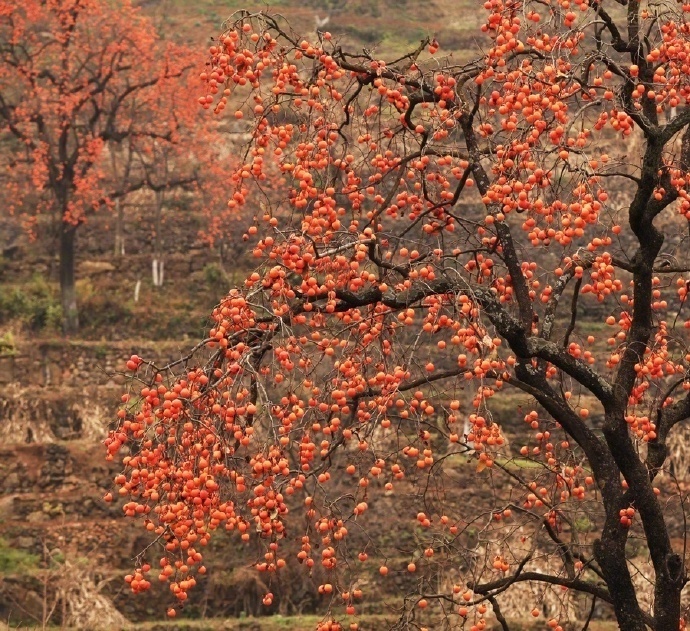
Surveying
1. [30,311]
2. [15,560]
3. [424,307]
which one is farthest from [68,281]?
[424,307]

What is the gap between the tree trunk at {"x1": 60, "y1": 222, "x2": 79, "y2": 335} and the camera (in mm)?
29141

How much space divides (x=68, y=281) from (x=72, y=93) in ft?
16.2

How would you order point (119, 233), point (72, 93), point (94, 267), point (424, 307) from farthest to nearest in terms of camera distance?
1. point (119, 233)
2. point (94, 267)
3. point (72, 93)
4. point (424, 307)

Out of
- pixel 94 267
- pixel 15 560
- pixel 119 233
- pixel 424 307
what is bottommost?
pixel 15 560

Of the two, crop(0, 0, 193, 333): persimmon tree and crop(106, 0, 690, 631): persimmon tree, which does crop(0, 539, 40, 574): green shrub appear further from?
crop(106, 0, 690, 631): persimmon tree

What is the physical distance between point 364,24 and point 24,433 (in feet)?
83.2

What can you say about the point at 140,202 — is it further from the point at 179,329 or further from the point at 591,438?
the point at 591,438

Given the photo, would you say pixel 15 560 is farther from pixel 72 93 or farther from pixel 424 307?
pixel 424 307

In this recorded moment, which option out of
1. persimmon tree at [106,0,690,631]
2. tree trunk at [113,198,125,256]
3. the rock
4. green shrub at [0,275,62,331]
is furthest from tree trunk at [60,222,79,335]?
persimmon tree at [106,0,690,631]

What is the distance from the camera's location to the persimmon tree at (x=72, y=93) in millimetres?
28812

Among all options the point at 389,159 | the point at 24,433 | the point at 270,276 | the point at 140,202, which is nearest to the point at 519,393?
the point at 24,433

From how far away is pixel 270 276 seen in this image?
7859 mm

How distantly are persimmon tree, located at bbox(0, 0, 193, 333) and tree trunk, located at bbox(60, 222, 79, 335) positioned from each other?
3 centimetres

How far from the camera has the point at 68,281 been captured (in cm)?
2933
